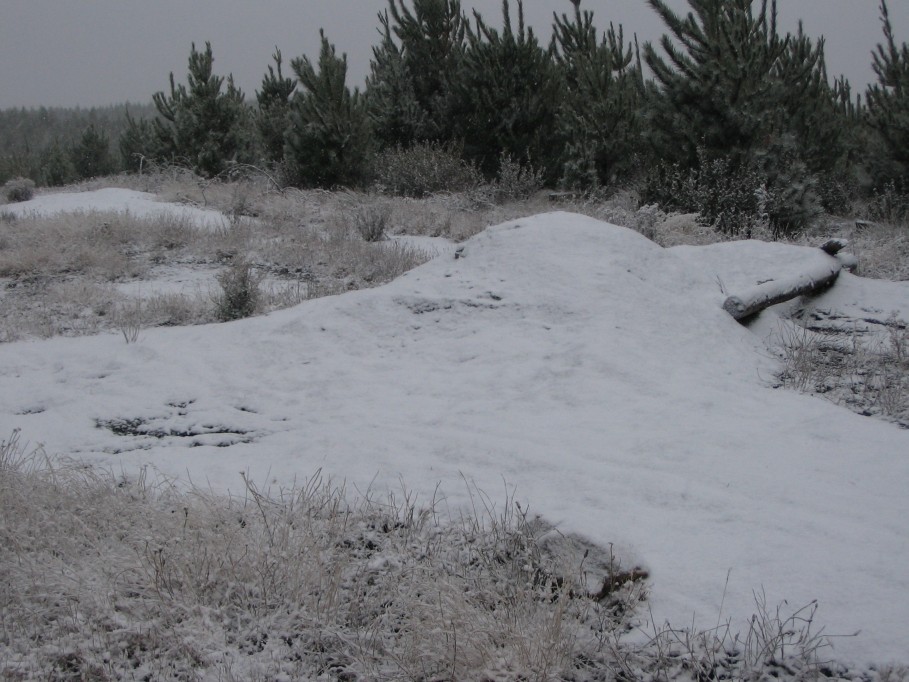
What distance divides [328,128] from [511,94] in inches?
141

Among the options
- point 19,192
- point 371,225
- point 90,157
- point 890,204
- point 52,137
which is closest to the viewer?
point 371,225

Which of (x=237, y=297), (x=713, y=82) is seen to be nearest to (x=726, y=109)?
(x=713, y=82)

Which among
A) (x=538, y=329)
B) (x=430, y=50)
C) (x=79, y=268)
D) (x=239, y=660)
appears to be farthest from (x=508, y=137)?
(x=239, y=660)

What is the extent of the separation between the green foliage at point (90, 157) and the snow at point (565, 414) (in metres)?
27.1

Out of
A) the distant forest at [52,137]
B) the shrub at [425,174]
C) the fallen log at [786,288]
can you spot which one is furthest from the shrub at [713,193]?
the distant forest at [52,137]

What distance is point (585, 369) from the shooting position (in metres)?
3.22

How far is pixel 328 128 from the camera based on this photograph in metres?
11.6

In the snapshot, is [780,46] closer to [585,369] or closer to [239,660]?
[585,369]

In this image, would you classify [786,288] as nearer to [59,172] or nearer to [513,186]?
[513,186]

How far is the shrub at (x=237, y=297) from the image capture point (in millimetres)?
4551

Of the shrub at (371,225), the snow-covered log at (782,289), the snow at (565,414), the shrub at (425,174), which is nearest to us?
the snow at (565,414)

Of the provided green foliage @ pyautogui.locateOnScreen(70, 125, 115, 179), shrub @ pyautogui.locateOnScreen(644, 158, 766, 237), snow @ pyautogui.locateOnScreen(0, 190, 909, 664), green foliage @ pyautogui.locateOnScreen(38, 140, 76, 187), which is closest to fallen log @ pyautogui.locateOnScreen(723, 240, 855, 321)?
snow @ pyautogui.locateOnScreen(0, 190, 909, 664)

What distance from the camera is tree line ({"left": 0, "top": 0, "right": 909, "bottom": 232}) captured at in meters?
8.51

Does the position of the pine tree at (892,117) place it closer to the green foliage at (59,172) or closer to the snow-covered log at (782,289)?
the snow-covered log at (782,289)
